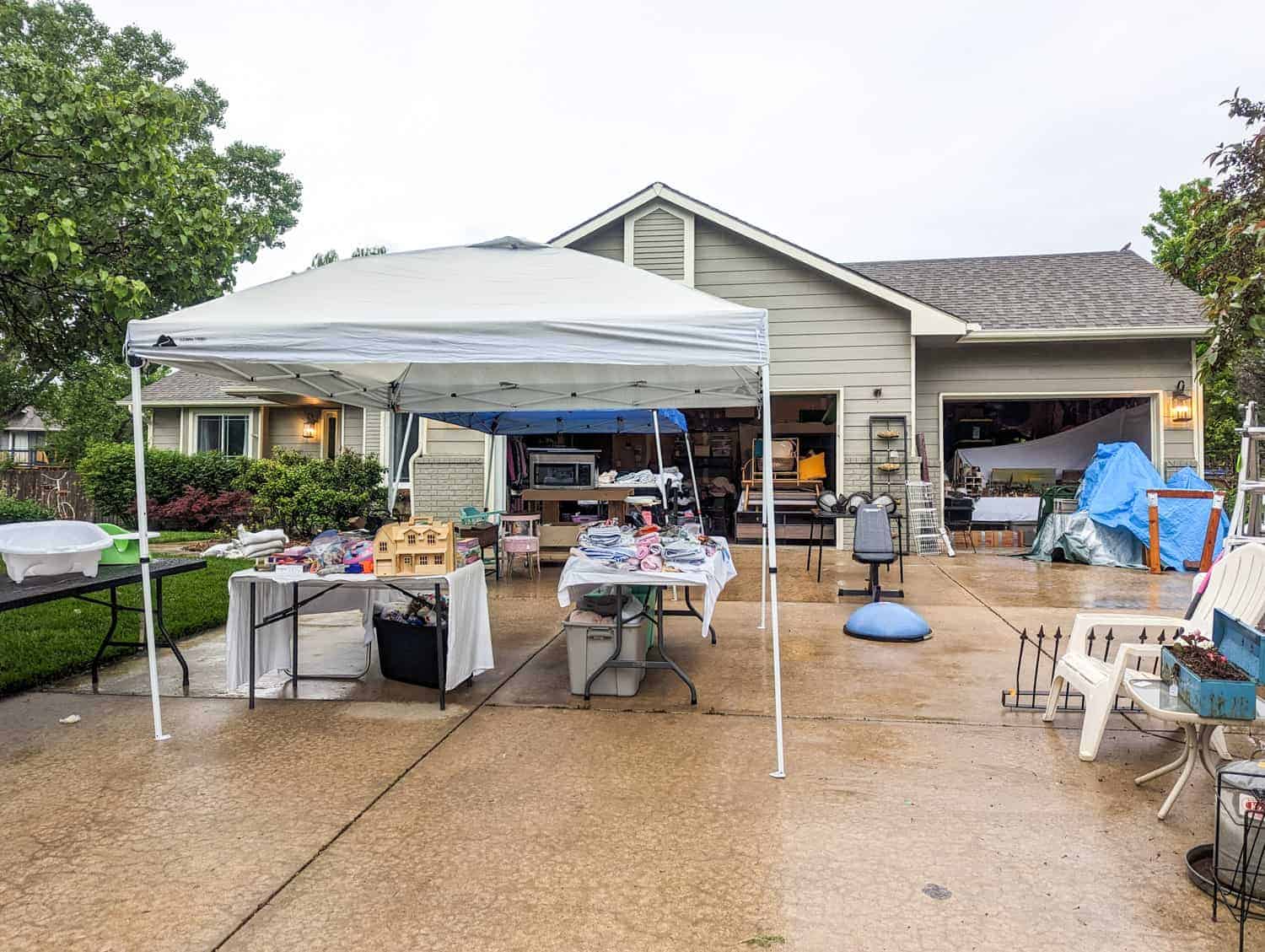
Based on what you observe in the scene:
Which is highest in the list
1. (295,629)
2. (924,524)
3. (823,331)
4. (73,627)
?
(823,331)

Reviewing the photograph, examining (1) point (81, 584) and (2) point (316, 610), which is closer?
(1) point (81, 584)

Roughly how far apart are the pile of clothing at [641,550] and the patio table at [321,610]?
0.73 m

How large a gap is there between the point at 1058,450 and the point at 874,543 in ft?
29.8

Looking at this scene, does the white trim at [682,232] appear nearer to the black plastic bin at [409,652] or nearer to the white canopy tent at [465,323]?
the white canopy tent at [465,323]

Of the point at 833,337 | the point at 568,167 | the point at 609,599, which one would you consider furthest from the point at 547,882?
the point at 568,167

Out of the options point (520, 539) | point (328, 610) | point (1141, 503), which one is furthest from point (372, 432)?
point (1141, 503)

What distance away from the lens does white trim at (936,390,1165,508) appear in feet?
36.4

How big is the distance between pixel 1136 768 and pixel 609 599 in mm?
2754

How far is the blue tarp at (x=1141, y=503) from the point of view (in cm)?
953

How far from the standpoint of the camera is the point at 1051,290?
12.5m

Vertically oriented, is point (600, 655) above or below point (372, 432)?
below

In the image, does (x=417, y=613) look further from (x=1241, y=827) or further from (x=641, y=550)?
(x=1241, y=827)

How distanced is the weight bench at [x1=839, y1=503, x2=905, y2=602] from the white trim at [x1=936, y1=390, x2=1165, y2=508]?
450 cm

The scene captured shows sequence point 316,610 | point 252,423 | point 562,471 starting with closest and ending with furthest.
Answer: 1. point 316,610
2. point 562,471
3. point 252,423
